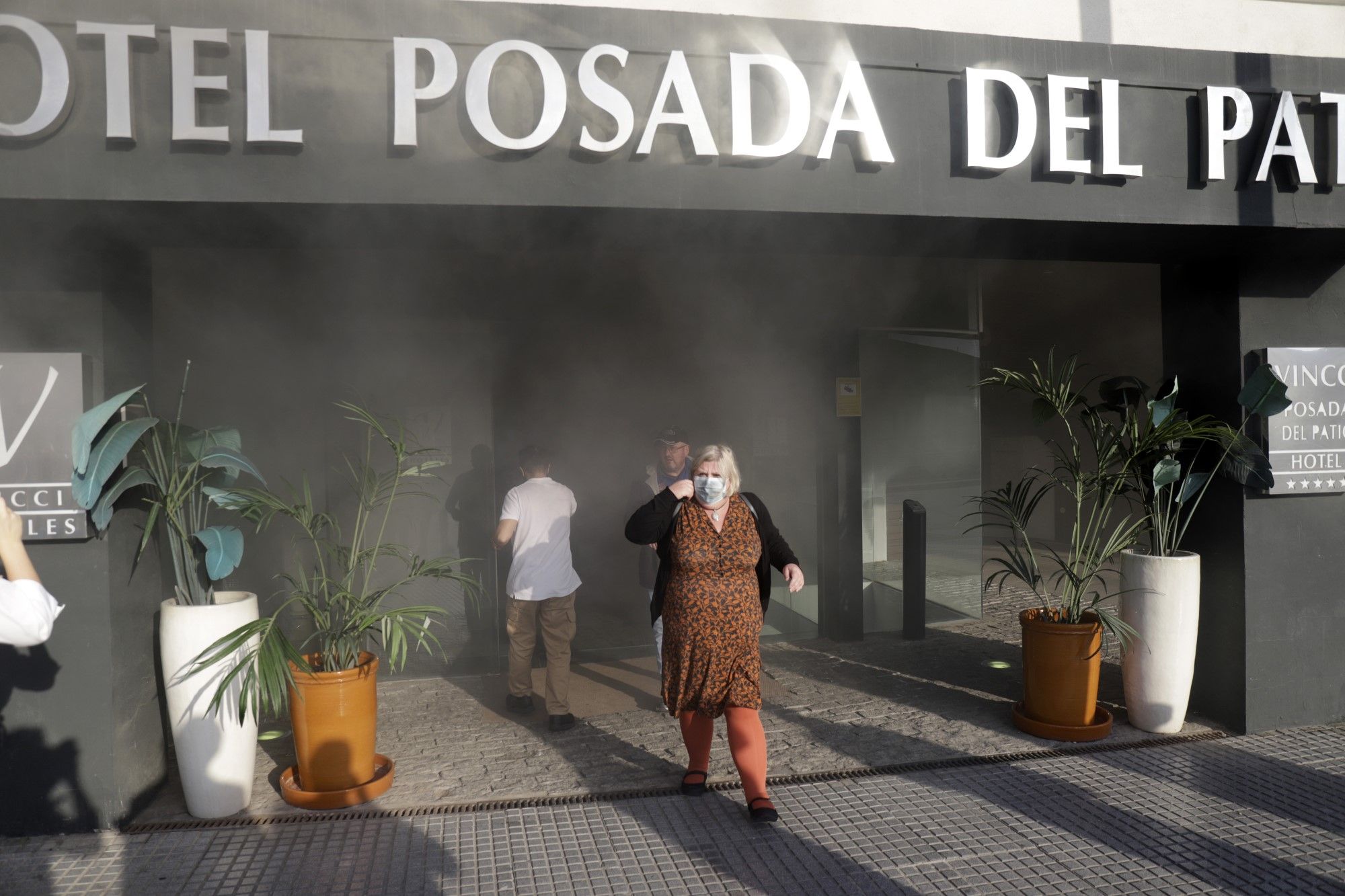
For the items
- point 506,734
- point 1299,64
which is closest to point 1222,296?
point 1299,64

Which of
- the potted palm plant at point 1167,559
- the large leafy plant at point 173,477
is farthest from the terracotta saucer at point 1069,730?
the large leafy plant at point 173,477

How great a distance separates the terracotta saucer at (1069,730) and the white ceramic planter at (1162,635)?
0.78ft

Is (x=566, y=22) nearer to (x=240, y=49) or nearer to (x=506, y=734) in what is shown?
(x=240, y=49)

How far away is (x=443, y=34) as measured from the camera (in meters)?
3.52

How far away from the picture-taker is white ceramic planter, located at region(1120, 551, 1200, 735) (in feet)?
14.8

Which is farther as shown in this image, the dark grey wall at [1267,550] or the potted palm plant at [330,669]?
the dark grey wall at [1267,550]

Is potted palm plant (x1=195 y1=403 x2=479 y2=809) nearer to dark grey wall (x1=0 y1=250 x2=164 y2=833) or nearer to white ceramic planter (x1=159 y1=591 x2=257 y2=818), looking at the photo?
white ceramic planter (x1=159 y1=591 x2=257 y2=818)

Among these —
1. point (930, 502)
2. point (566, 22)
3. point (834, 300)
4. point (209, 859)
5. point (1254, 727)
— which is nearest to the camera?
point (209, 859)

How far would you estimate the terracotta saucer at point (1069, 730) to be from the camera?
4.48 m

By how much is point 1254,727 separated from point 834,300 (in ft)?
12.6

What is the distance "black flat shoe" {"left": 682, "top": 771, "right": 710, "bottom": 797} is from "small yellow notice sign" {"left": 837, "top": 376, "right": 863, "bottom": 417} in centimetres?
352

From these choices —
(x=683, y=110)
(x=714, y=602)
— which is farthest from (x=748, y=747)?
(x=683, y=110)

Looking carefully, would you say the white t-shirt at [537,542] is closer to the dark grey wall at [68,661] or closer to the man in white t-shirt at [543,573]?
the man in white t-shirt at [543,573]

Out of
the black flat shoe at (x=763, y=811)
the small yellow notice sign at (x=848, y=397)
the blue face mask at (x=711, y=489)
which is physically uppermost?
the small yellow notice sign at (x=848, y=397)
